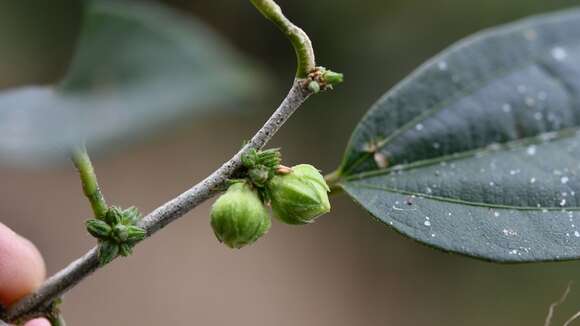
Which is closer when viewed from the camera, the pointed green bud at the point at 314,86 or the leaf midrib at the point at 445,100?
the pointed green bud at the point at 314,86

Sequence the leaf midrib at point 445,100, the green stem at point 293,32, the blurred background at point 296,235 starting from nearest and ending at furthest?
the green stem at point 293,32 < the leaf midrib at point 445,100 < the blurred background at point 296,235

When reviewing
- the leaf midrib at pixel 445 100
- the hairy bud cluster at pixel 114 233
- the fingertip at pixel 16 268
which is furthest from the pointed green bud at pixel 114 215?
the leaf midrib at pixel 445 100

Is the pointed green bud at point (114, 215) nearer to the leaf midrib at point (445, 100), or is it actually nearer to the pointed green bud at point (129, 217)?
the pointed green bud at point (129, 217)

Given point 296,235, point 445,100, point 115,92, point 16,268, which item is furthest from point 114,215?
point 296,235

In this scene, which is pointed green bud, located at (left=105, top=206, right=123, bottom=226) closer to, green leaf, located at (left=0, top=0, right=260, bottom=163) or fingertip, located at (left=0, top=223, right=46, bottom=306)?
green leaf, located at (left=0, top=0, right=260, bottom=163)

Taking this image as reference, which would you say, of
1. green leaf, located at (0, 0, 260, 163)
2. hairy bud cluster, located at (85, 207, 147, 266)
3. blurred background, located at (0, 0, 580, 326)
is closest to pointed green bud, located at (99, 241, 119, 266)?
hairy bud cluster, located at (85, 207, 147, 266)

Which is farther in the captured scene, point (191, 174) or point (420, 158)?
point (191, 174)

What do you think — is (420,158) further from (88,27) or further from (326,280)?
(326,280)

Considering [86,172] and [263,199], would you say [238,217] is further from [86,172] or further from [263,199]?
[86,172]

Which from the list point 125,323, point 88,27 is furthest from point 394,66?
point 88,27
